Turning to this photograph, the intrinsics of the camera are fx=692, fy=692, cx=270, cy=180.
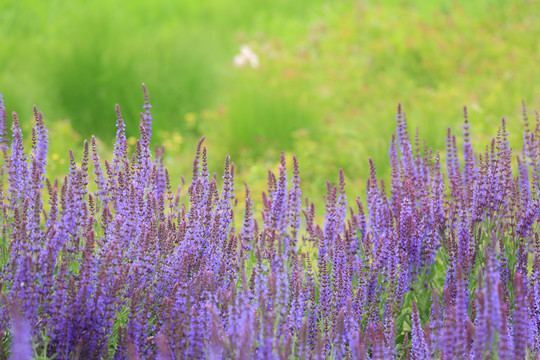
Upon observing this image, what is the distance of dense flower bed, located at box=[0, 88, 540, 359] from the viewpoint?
7.30 feet

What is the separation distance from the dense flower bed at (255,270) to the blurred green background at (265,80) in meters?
2.65

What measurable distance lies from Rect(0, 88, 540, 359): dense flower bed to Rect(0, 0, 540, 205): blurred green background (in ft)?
8.69

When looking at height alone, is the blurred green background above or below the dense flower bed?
above

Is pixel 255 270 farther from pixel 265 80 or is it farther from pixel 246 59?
pixel 246 59

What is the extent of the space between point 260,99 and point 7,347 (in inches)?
221

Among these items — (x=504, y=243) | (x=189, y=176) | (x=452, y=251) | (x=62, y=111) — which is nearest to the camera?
(x=452, y=251)

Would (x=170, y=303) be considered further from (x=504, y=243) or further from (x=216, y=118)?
(x=216, y=118)

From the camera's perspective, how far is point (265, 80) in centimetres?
898

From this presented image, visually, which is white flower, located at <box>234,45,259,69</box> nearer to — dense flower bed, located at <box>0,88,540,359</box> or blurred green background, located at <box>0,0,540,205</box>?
blurred green background, located at <box>0,0,540,205</box>

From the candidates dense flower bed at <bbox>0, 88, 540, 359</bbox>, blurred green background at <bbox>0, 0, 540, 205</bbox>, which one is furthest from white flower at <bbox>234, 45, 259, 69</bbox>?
dense flower bed at <bbox>0, 88, 540, 359</bbox>

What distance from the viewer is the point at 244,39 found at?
10969 millimetres

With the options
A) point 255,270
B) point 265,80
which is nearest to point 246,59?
point 265,80

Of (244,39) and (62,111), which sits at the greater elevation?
(244,39)

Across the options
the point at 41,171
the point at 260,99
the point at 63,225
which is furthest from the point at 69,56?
the point at 63,225
